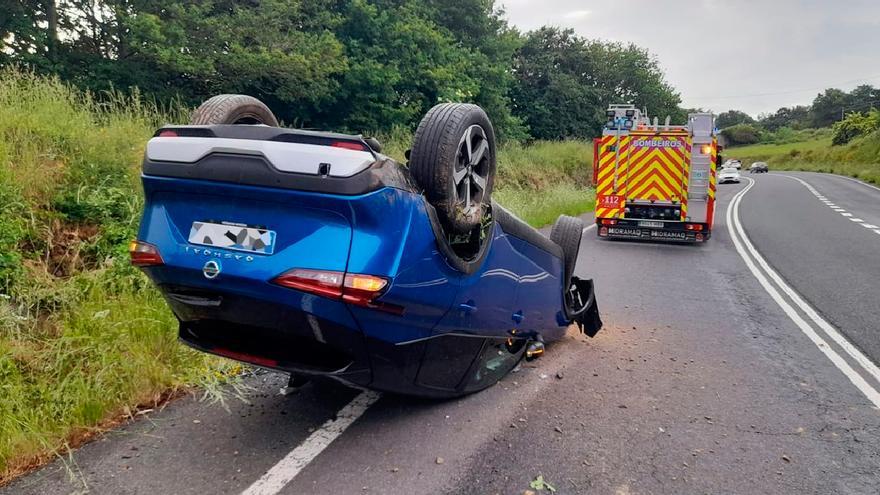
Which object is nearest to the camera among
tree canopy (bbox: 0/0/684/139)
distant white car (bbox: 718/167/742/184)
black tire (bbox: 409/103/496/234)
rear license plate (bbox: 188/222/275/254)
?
rear license plate (bbox: 188/222/275/254)

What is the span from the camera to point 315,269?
2.24 meters

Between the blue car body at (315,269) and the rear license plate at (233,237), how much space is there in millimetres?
21

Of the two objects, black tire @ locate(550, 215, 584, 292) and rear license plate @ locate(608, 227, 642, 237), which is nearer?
black tire @ locate(550, 215, 584, 292)

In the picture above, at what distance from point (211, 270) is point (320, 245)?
0.48 metres

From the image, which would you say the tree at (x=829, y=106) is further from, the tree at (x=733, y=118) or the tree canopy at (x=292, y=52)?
the tree canopy at (x=292, y=52)

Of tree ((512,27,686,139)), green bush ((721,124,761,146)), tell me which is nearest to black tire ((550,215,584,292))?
tree ((512,27,686,139))

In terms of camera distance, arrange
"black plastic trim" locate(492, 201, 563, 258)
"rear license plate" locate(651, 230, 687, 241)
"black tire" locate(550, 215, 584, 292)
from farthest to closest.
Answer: "rear license plate" locate(651, 230, 687, 241) < "black tire" locate(550, 215, 584, 292) < "black plastic trim" locate(492, 201, 563, 258)

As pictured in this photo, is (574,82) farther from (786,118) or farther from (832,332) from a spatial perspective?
(786,118)

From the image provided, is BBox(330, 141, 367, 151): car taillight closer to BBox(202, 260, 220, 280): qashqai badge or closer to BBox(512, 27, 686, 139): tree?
BBox(202, 260, 220, 280): qashqai badge

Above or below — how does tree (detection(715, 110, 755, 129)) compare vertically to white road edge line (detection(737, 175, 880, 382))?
above

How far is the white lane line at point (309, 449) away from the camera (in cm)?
252

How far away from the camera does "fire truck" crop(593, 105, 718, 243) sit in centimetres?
1159

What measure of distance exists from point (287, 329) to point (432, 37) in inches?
587

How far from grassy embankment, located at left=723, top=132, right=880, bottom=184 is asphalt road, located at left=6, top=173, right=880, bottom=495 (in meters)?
37.8
